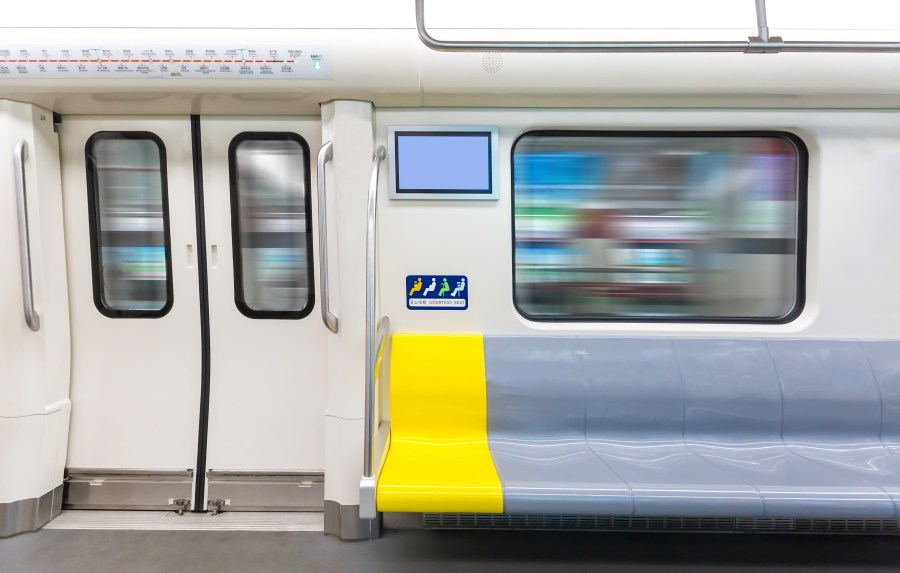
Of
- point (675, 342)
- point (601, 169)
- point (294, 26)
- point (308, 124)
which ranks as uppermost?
point (294, 26)

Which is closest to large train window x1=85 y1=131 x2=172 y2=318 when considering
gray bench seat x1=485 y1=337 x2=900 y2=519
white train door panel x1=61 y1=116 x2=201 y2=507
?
white train door panel x1=61 y1=116 x2=201 y2=507

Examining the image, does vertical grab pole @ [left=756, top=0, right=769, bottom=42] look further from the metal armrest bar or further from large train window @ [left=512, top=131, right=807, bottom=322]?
the metal armrest bar

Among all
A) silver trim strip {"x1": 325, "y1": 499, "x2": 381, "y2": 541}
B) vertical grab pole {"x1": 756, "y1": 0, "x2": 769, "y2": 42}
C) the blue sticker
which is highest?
vertical grab pole {"x1": 756, "y1": 0, "x2": 769, "y2": 42}

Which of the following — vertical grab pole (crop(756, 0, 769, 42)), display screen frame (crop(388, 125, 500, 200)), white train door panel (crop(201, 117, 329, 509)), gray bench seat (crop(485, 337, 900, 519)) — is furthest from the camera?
white train door panel (crop(201, 117, 329, 509))

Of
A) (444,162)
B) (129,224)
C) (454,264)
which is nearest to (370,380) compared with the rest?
(454,264)

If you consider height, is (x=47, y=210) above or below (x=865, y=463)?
above

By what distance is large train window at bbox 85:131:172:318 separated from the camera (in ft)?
9.04

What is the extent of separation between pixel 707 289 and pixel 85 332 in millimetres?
3319

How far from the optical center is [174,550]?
2.39 metres

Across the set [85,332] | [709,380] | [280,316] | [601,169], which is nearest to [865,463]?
[709,380]

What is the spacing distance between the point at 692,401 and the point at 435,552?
4.57 ft

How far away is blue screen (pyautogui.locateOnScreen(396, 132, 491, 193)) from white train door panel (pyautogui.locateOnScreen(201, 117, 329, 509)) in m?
0.50

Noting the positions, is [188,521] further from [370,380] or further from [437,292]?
[437,292]

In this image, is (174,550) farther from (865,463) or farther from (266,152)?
(865,463)
